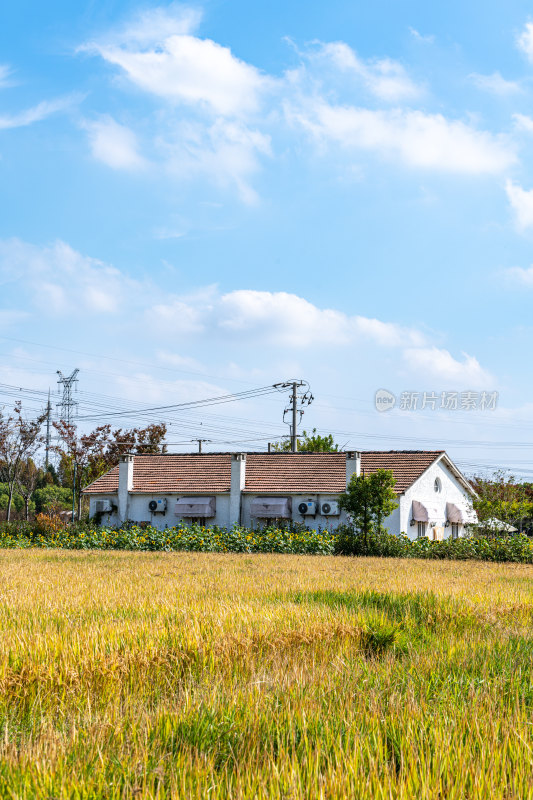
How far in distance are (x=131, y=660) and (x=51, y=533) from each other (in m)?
30.0

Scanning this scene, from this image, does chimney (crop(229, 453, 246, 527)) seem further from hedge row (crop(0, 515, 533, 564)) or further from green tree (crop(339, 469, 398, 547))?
green tree (crop(339, 469, 398, 547))

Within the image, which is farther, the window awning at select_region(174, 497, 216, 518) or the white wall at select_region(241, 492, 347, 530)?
the window awning at select_region(174, 497, 216, 518)

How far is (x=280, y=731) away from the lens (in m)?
4.14

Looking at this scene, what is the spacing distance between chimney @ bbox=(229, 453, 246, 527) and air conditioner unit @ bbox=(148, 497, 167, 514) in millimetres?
3812

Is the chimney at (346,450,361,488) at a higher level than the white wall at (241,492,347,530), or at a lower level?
higher

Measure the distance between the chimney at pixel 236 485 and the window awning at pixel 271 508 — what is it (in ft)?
3.01

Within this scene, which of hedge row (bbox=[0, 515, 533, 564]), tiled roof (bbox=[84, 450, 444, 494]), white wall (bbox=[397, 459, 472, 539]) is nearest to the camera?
hedge row (bbox=[0, 515, 533, 564])

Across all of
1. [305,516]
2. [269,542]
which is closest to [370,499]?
[269,542]

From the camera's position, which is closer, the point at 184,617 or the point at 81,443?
the point at 184,617

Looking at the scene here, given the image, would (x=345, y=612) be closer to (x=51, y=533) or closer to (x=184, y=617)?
(x=184, y=617)

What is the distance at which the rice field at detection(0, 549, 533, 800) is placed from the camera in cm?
352

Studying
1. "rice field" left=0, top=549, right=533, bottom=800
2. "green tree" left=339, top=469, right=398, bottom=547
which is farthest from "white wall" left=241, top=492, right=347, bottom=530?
"rice field" left=0, top=549, right=533, bottom=800

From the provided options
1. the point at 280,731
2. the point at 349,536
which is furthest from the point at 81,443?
the point at 280,731

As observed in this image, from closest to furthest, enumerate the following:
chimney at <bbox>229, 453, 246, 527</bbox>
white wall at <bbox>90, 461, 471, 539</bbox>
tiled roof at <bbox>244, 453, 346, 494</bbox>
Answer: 1. white wall at <bbox>90, 461, 471, 539</bbox>
2. tiled roof at <bbox>244, 453, 346, 494</bbox>
3. chimney at <bbox>229, 453, 246, 527</bbox>
